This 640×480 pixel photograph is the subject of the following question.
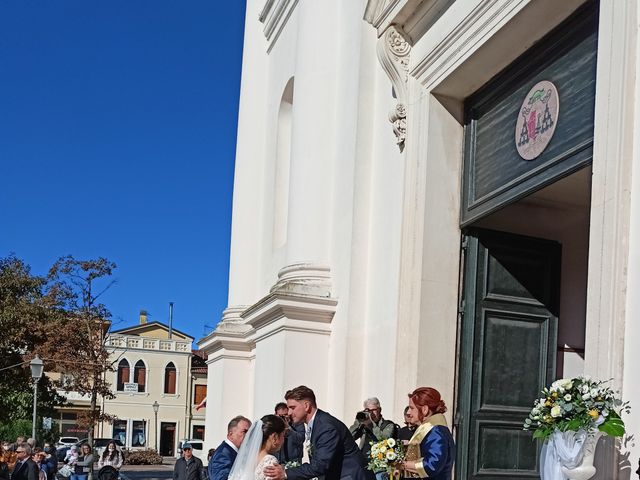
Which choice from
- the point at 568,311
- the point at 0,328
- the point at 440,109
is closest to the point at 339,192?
the point at 440,109

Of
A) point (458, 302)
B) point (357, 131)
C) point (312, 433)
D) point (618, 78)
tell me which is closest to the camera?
point (618, 78)

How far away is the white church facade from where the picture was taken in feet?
23.4

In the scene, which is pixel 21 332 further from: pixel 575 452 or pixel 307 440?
pixel 575 452

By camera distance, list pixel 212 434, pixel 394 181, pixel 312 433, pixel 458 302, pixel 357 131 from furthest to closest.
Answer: pixel 212 434, pixel 357 131, pixel 394 181, pixel 458 302, pixel 312 433

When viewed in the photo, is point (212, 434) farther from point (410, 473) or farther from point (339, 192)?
point (410, 473)

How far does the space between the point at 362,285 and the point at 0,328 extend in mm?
27090

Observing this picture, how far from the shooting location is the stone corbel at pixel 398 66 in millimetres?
11664

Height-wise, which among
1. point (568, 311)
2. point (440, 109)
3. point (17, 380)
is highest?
point (440, 109)

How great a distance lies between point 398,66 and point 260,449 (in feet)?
18.8

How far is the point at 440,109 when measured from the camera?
11266 millimetres

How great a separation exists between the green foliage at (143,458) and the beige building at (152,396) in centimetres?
1042

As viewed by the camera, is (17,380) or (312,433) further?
(17,380)

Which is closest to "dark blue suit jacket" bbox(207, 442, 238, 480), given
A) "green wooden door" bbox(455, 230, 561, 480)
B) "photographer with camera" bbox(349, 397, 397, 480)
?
"photographer with camera" bbox(349, 397, 397, 480)

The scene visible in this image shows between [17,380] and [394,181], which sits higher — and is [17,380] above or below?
below
